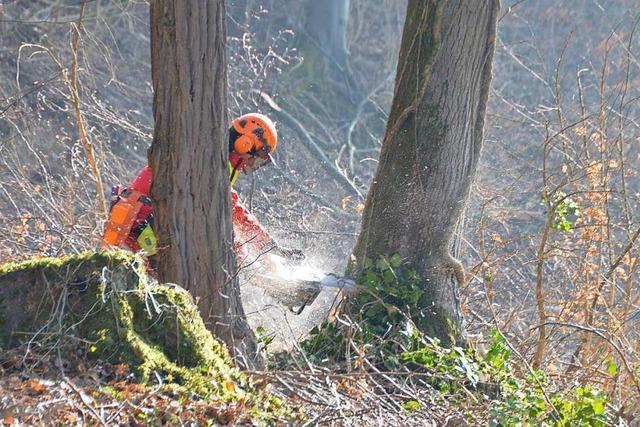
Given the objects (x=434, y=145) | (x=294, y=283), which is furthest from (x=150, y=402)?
(x=434, y=145)

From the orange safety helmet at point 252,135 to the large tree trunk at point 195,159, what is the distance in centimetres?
173

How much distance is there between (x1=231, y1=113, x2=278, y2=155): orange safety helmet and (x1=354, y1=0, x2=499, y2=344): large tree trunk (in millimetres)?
1003

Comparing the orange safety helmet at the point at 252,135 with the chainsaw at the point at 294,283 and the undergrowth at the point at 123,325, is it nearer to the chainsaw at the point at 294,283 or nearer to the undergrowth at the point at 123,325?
the chainsaw at the point at 294,283

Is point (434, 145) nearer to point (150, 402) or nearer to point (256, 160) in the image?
point (256, 160)

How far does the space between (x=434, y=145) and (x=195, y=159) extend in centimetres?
190

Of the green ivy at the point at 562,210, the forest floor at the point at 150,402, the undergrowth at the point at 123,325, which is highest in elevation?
the green ivy at the point at 562,210

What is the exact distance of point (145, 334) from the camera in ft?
14.0

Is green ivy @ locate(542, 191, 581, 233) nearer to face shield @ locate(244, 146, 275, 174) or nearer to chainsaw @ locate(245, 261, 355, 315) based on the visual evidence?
chainsaw @ locate(245, 261, 355, 315)

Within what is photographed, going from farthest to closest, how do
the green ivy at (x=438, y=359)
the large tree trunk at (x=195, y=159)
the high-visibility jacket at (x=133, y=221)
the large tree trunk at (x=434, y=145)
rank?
the large tree trunk at (x=434, y=145) < the high-visibility jacket at (x=133, y=221) < the large tree trunk at (x=195, y=159) < the green ivy at (x=438, y=359)

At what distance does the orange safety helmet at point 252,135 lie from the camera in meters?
6.91

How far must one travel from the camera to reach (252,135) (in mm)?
6918

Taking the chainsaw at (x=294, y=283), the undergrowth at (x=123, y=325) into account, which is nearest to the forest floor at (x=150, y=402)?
the undergrowth at (x=123, y=325)

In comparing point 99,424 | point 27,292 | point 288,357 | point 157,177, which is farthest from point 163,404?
point 288,357

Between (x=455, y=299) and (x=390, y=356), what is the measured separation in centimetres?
87
